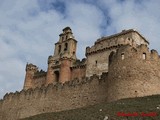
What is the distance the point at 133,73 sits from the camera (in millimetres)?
29047

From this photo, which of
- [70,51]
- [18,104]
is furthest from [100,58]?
[18,104]

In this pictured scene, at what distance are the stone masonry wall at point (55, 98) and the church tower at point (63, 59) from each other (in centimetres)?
944

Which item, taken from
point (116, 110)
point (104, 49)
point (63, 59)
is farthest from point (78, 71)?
point (116, 110)

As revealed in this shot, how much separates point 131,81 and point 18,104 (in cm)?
1567

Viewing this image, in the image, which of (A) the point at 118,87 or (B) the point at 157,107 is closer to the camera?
(B) the point at 157,107

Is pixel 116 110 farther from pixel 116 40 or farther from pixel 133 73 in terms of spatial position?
pixel 116 40

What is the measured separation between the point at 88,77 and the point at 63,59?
51.9ft

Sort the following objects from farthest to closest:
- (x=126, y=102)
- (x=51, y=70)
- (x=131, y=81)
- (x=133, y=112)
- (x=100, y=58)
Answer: (x=51, y=70) < (x=100, y=58) < (x=131, y=81) < (x=126, y=102) < (x=133, y=112)

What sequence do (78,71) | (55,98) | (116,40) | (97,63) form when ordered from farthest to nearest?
(78,71) < (97,63) < (116,40) < (55,98)

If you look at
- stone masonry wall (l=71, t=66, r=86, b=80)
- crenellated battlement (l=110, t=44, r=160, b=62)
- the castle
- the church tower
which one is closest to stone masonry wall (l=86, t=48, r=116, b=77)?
the castle

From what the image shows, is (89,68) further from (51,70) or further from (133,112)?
(133,112)

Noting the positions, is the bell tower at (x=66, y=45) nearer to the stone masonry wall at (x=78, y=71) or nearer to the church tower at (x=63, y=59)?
the church tower at (x=63, y=59)

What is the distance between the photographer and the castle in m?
29.1

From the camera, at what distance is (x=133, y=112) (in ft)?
73.4
